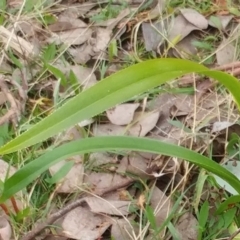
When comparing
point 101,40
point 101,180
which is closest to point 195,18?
point 101,40

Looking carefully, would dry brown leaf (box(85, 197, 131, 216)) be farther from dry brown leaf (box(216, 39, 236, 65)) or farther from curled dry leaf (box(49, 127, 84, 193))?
dry brown leaf (box(216, 39, 236, 65))

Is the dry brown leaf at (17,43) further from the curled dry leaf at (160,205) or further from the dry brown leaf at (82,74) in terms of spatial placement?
the curled dry leaf at (160,205)

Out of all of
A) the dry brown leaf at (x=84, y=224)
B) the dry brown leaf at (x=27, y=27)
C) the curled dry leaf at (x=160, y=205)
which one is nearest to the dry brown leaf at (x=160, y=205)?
the curled dry leaf at (x=160, y=205)

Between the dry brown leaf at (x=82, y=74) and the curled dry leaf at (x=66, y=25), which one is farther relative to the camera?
the curled dry leaf at (x=66, y=25)

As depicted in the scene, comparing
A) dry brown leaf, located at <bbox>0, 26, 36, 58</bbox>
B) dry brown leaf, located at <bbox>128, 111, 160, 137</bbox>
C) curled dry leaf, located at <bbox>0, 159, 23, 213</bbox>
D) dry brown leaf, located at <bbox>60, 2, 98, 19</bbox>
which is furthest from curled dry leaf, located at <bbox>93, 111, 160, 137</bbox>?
dry brown leaf, located at <bbox>60, 2, 98, 19</bbox>

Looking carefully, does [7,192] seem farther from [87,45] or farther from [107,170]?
[87,45]

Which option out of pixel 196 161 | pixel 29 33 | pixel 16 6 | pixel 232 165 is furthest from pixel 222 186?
pixel 16 6
